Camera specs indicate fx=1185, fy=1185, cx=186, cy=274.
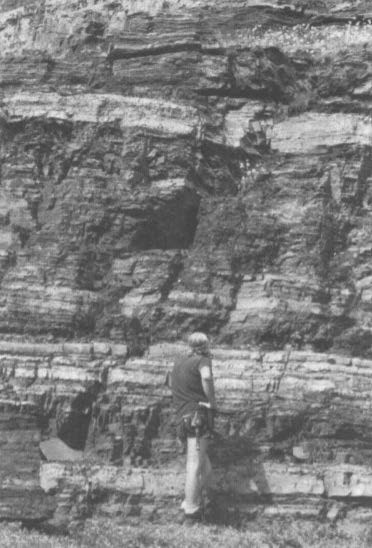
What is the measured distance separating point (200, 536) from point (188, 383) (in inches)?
65.4

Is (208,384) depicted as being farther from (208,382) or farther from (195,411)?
(195,411)

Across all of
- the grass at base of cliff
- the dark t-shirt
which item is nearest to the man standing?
the dark t-shirt

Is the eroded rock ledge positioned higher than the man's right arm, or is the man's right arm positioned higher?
the man's right arm

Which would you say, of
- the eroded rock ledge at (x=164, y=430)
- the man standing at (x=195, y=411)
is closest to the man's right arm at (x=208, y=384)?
the man standing at (x=195, y=411)

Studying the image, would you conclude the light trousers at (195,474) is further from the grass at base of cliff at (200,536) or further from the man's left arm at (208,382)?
the man's left arm at (208,382)

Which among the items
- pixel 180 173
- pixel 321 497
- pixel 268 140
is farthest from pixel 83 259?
pixel 321 497

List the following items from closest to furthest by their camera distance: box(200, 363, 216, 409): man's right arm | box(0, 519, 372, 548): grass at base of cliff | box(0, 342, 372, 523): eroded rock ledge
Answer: box(0, 519, 372, 548): grass at base of cliff
box(200, 363, 216, 409): man's right arm
box(0, 342, 372, 523): eroded rock ledge

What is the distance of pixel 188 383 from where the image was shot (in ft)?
42.9

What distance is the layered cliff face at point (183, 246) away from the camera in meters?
13.7

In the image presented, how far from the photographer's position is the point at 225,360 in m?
14.3

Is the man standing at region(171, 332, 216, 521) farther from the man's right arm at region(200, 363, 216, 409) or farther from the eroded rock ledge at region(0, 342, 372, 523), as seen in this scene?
the eroded rock ledge at region(0, 342, 372, 523)

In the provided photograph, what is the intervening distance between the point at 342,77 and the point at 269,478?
6.19 m

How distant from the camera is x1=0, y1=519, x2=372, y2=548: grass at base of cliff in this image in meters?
12.2

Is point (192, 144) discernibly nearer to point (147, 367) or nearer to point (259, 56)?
point (259, 56)
